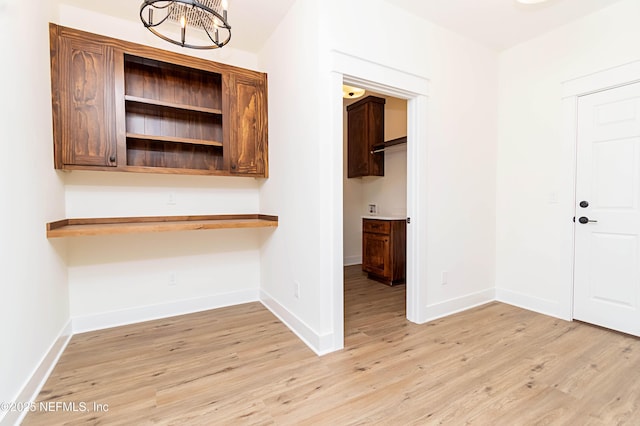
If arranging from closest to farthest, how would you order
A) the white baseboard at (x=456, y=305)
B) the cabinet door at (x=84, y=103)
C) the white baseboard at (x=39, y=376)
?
the white baseboard at (x=39, y=376) → the cabinet door at (x=84, y=103) → the white baseboard at (x=456, y=305)

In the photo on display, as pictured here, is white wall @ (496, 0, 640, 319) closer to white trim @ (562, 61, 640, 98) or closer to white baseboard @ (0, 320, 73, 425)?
white trim @ (562, 61, 640, 98)

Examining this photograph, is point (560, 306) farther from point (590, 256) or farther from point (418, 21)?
point (418, 21)

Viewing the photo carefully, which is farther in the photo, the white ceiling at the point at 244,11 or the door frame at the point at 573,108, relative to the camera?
the door frame at the point at 573,108

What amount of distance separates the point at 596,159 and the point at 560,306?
135cm

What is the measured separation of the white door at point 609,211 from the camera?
228cm

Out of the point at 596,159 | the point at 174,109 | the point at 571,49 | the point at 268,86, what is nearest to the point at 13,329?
the point at 174,109

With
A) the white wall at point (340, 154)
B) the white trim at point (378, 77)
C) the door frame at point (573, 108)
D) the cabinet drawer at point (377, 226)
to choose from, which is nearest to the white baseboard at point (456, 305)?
the white wall at point (340, 154)

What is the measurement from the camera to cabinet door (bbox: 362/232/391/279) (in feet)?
12.5

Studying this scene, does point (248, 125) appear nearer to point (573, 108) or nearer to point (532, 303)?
point (573, 108)

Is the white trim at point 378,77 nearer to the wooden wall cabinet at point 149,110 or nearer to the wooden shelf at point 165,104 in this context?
the wooden wall cabinet at point 149,110

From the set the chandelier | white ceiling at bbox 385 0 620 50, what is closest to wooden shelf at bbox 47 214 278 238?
the chandelier

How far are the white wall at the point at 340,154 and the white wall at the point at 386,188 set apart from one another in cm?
138

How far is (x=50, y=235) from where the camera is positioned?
188 cm

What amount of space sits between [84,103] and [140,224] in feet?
3.28
